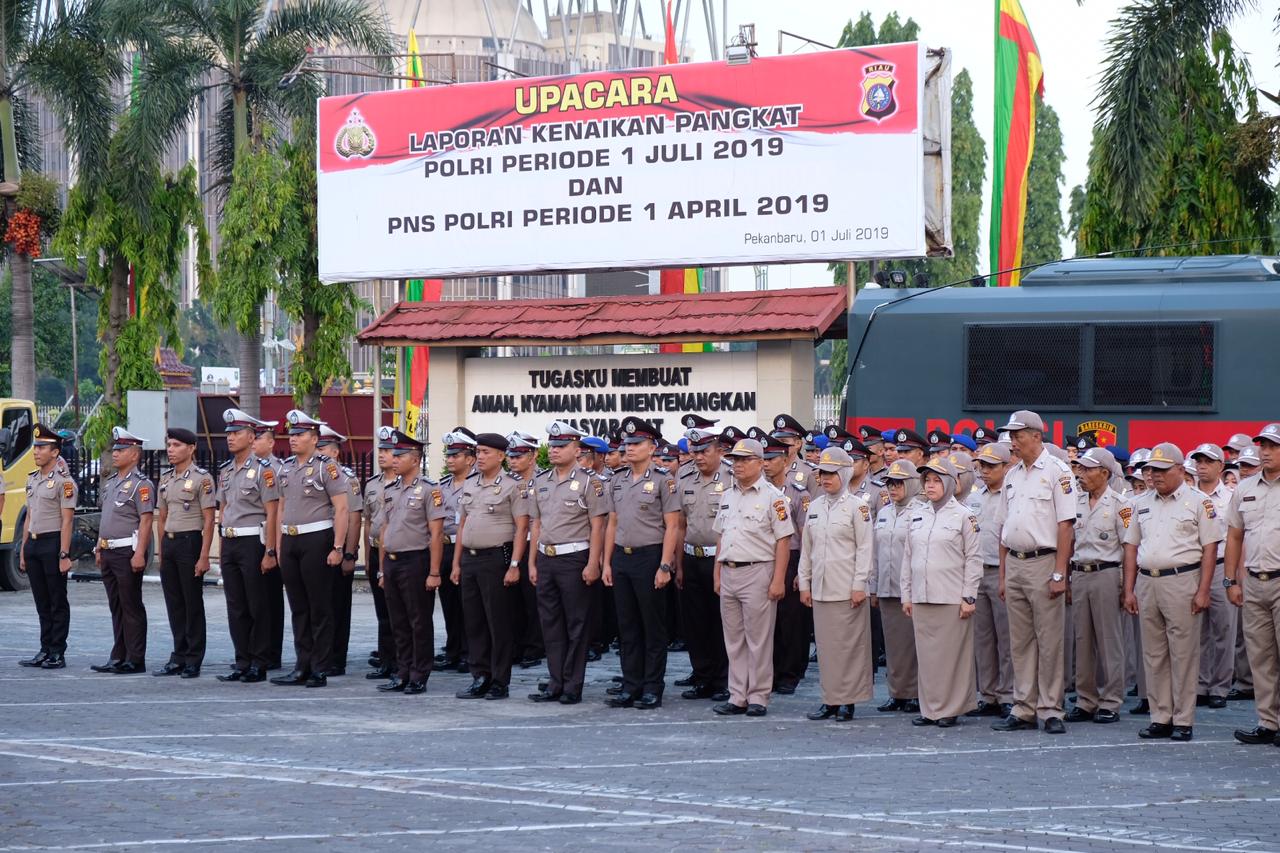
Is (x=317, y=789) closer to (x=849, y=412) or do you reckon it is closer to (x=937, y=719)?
(x=937, y=719)

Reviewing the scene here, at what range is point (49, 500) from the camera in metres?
13.9

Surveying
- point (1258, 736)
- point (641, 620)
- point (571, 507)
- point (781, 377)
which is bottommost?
point (1258, 736)

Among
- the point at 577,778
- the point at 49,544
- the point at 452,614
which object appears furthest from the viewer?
the point at 49,544

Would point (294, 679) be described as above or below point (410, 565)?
below

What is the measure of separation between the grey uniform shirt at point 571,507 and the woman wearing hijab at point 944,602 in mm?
2219

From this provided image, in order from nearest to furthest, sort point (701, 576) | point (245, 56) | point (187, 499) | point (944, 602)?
point (944, 602) < point (701, 576) < point (187, 499) < point (245, 56)

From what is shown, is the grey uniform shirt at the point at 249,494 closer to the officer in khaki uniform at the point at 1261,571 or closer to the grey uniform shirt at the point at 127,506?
the grey uniform shirt at the point at 127,506

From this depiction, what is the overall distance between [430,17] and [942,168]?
3728 inches

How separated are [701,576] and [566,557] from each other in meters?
1.02

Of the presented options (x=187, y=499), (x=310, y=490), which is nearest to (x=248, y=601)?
(x=187, y=499)

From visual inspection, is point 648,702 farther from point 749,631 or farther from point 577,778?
point 577,778

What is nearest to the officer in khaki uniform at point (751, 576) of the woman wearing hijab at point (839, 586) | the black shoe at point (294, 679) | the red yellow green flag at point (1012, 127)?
the woman wearing hijab at point (839, 586)

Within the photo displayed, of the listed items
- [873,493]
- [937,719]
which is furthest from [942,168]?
[937,719]

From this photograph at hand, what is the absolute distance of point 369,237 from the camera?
21516 millimetres
